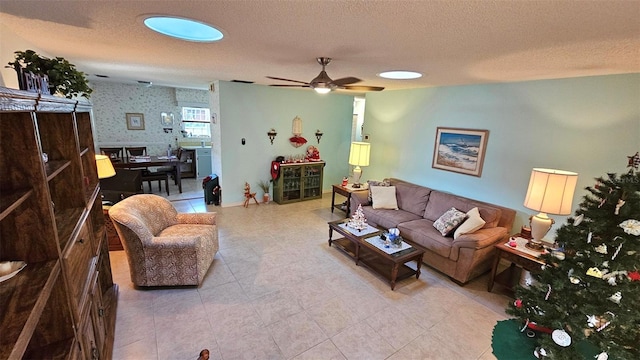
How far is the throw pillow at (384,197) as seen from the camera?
439 centimetres

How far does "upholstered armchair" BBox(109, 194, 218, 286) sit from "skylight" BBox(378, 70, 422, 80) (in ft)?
9.18

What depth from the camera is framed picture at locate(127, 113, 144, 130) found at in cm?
693

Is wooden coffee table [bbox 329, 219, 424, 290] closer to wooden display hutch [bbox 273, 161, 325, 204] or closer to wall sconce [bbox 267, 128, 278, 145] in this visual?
wooden display hutch [bbox 273, 161, 325, 204]

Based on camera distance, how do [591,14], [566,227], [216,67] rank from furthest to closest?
[216,67], [566,227], [591,14]

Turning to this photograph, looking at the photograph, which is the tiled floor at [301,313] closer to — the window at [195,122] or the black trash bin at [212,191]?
the black trash bin at [212,191]

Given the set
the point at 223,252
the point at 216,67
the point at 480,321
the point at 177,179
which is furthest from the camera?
the point at 177,179

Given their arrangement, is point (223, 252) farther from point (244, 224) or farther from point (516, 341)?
point (516, 341)

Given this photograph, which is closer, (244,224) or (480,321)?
(480,321)

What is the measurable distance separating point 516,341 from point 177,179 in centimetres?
635

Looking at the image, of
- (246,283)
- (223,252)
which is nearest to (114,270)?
(223,252)

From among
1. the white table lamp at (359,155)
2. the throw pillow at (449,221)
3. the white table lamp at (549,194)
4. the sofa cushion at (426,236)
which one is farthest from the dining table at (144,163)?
the white table lamp at (549,194)

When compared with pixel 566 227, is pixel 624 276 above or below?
below

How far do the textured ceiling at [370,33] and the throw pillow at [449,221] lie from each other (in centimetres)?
170

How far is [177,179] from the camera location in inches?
241
